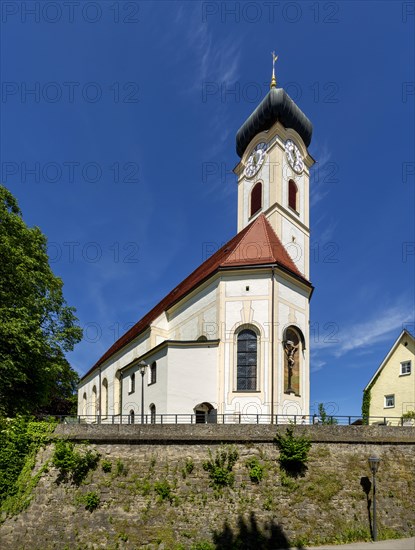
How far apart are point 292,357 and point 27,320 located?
13.2 meters

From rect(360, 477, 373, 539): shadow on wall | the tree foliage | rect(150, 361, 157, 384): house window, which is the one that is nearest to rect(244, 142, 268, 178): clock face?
rect(150, 361, 157, 384): house window

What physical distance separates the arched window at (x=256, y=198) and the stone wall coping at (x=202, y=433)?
747 inches

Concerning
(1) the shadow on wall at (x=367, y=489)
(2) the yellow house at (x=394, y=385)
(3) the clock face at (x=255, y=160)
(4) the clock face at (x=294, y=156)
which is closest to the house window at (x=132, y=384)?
(2) the yellow house at (x=394, y=385)

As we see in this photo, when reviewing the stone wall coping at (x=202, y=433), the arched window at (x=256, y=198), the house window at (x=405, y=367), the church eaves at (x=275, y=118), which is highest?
the church eaves at (x=275, y=118)

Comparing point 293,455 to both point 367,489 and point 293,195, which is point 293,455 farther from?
point 293,195

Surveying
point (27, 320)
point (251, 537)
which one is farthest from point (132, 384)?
point (251, 537)

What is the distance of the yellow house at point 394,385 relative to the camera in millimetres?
30969

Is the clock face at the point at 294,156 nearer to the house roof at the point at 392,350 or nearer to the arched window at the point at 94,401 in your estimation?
the house roof at the point at 392,350

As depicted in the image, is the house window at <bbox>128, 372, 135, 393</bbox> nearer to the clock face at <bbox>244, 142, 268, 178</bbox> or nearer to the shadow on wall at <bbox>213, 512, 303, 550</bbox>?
the shadow on wall at <bbox>213, 512, 303, 550</bbox>

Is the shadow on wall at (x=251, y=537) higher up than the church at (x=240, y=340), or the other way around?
the church at (x=240, y=340)

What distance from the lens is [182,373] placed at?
24.4 m

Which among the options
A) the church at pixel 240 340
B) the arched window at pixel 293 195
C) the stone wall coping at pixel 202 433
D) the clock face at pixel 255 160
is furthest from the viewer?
the clock face at pixel 255 160

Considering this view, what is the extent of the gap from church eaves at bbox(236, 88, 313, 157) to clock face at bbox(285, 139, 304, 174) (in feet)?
4.92

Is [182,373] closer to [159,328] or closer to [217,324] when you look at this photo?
[217,324]
